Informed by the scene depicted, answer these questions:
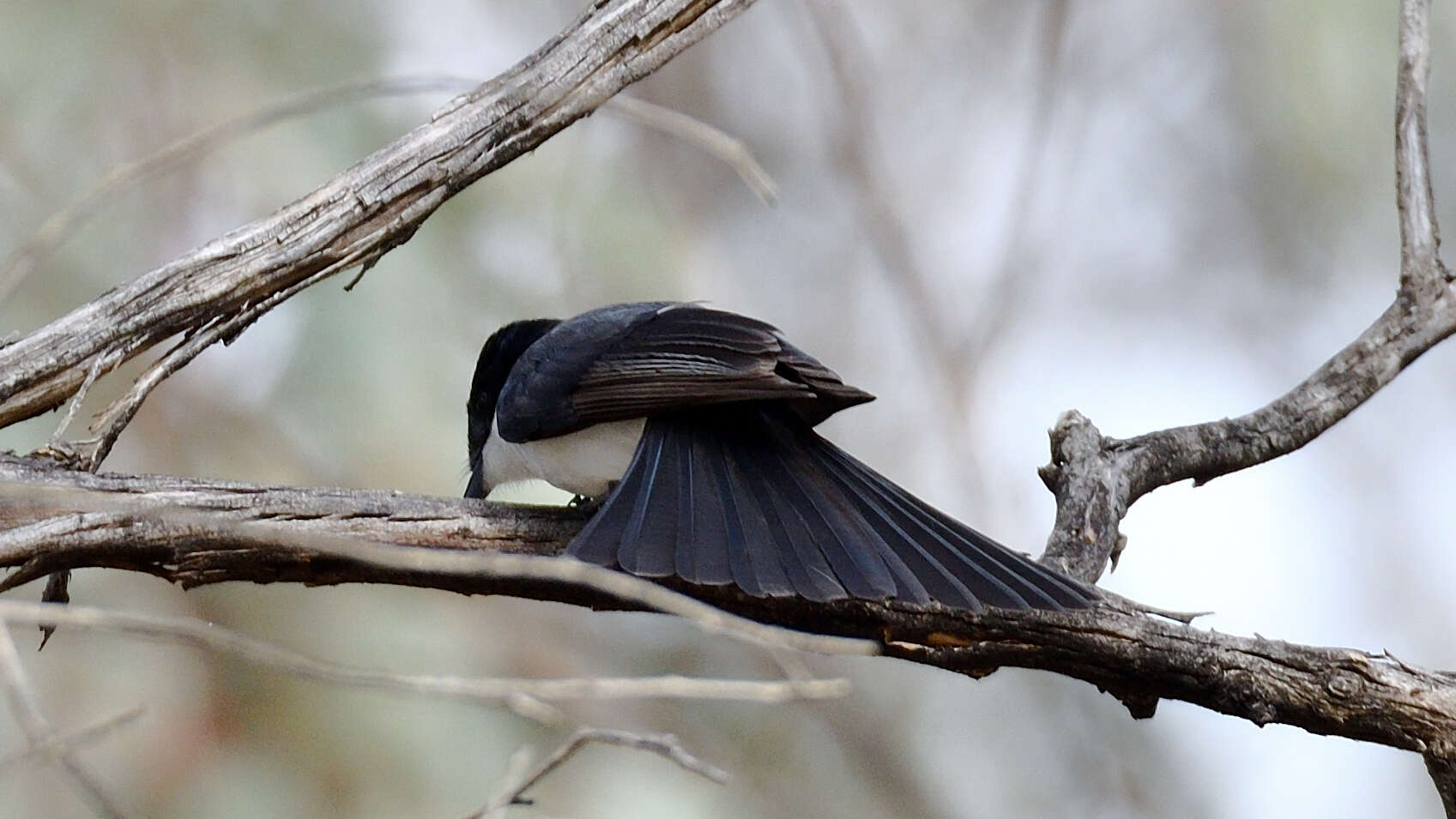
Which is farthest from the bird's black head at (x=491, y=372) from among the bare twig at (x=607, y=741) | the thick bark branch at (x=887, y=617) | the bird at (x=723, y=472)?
the bare twig at (x=607, y=741)

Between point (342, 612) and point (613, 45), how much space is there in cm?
282

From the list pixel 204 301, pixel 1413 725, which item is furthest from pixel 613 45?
pixel 1413 725

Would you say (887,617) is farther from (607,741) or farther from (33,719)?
(33,719)

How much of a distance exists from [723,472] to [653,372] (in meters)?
0.22

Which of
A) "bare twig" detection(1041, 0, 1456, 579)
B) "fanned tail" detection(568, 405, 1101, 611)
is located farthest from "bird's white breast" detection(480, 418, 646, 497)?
"bare twig" detection(1041, 0, 1456, 579)

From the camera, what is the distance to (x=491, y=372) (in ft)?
9.02

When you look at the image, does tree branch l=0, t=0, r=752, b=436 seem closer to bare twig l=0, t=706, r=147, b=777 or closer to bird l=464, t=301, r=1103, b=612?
bird l=464, t=301, r=1103, b=612

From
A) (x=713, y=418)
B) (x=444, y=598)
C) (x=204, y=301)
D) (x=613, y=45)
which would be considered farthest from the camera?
(x=444, y=598)

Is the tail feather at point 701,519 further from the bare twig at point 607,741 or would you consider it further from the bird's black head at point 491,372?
the bird's black head at point 491,372

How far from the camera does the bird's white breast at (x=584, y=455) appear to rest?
2307 mm

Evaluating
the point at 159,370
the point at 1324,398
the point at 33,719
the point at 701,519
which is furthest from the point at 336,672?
the point at 1324,398

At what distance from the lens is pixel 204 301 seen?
70.7 inches

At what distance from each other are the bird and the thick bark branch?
0.08 meters

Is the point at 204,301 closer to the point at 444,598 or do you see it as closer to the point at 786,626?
A: the point at 786,626
